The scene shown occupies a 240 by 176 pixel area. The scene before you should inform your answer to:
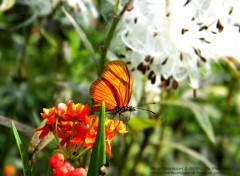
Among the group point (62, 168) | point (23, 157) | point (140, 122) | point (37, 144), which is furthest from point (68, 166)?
point (140, 122)

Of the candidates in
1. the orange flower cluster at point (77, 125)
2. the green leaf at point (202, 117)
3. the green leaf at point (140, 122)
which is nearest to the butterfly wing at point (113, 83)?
the orange flower cluster at point (77, 125)

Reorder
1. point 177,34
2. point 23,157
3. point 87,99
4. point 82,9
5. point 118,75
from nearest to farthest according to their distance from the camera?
point 23,157, point 118,75, point 177,34, point 82,9, point 87,99

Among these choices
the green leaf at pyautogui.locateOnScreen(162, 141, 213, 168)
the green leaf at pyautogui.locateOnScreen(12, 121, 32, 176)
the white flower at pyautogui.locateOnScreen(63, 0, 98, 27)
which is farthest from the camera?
the green leaf at pyautogui.locateOnScreen(162, 141, 213, 168)

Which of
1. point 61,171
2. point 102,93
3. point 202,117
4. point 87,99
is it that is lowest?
point 61,171

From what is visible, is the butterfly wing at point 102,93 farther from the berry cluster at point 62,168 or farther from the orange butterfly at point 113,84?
the berry cluster at point 62,168

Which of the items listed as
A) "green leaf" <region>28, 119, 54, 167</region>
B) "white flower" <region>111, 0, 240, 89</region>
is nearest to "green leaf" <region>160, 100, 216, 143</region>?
"white flower" <region>111, 0, 240, 89</region>

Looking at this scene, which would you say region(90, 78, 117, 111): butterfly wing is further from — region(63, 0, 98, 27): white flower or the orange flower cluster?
region(63, 0, 98, 27): white flower

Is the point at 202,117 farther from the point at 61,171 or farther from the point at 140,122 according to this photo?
the point at 61,171
